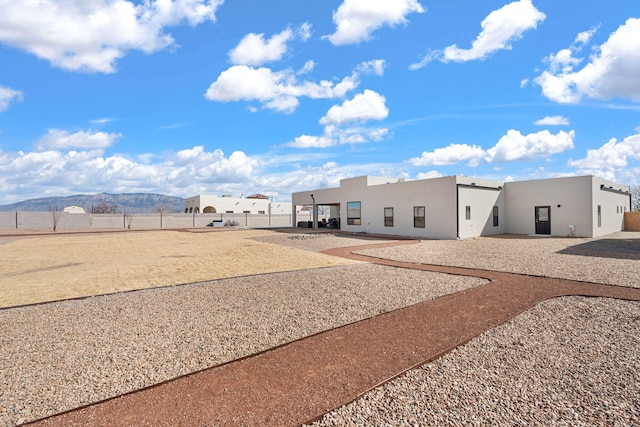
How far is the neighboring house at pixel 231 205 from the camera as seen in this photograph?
49531mm

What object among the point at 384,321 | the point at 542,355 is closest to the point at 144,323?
the point at 384,321

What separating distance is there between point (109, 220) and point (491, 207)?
129 feet

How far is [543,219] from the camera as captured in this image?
65.2ft

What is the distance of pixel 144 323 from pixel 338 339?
→ 3068 millimetres

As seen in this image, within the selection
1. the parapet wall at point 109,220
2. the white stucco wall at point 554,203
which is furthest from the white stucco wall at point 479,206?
the parapet wall at point 109,220

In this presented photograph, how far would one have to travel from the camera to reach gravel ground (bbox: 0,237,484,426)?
334cm

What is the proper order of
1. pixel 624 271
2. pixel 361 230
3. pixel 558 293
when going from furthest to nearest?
1. pixel 361 230
2. pixel 624 271
3. pixel 558 293

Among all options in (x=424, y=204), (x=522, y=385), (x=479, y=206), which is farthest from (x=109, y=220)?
(x=522, y=385)

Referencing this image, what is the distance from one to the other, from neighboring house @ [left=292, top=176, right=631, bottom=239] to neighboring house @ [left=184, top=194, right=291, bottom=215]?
32170 mm

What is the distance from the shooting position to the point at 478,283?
7656mm

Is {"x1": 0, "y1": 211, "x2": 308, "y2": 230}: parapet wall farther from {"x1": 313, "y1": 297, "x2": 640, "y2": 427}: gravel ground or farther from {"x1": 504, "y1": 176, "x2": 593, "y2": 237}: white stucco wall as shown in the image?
{"x1": 313, "y1": 297, "x2": 640, "y2": 427}: gravel ground

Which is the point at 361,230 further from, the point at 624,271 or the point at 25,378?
the point at 25,378

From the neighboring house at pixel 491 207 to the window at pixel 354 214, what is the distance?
1.02 meters

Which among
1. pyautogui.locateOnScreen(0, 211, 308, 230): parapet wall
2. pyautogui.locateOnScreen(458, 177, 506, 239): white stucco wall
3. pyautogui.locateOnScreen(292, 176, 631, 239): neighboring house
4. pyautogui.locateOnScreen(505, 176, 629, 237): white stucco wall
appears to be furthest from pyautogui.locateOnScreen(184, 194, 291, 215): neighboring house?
pyautogui.locateOnScreen(505, 176, 629, 237): white stucco wall
